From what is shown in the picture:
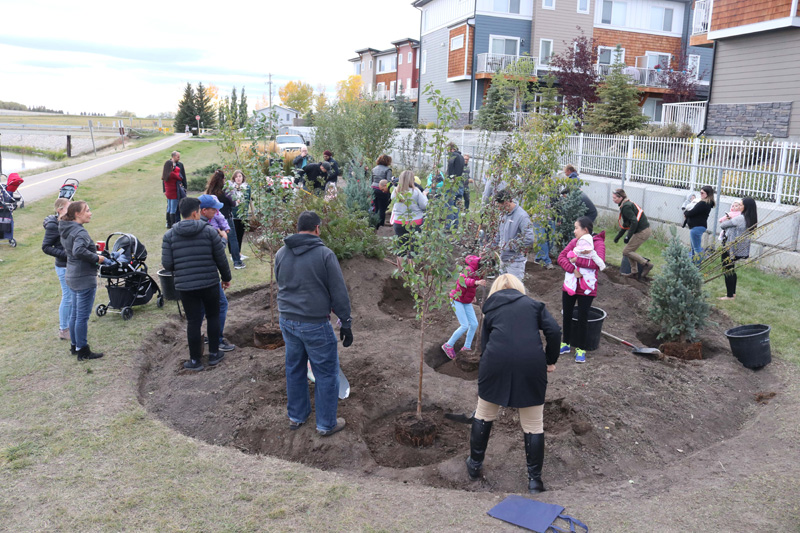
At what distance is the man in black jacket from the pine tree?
570 centimetres

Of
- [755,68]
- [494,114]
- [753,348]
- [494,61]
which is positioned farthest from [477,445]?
[494,61]

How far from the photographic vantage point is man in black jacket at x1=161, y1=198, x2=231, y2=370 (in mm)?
6359

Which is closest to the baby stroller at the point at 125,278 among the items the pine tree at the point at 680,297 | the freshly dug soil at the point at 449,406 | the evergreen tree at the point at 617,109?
the freshly dug soil at the point at 449,406

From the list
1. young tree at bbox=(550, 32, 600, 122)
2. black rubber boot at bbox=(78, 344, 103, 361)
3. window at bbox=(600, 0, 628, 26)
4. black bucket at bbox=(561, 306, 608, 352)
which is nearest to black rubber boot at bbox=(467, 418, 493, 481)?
black bucket at bbox=(561, 306, 608, 352)

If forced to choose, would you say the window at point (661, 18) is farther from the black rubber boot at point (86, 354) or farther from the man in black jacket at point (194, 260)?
the black rubber boot at point (86, 354)

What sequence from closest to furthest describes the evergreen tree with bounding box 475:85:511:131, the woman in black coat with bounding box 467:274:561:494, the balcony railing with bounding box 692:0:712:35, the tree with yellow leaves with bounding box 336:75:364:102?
the woman in black coat with bounding box 467:274:561:494
the balcony railing with bounding box 692:0:712:35
the evergreen tree with bounding box 475:85:511:131
the tree with yellow leaves with bounding box 336:75:364:102

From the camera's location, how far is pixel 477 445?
470 cm

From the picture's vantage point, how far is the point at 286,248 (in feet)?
17.0

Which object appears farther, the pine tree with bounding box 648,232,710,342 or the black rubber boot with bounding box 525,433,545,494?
the pine tree with bounding box 648,232,710,342

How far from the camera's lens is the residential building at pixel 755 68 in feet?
56.5

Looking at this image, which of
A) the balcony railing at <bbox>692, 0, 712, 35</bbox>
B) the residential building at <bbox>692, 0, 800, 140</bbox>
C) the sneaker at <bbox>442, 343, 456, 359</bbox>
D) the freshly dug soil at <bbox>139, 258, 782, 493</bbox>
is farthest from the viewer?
the balcony railing at <bbox>692, 0, 712, 35</bbox>

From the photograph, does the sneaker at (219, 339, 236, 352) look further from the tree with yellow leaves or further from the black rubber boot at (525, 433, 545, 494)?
the tree with yellow leaves

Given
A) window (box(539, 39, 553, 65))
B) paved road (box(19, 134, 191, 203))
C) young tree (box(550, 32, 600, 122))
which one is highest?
window (box(539, 39, 553, 65))

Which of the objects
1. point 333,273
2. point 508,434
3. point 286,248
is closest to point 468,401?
point 508,434
